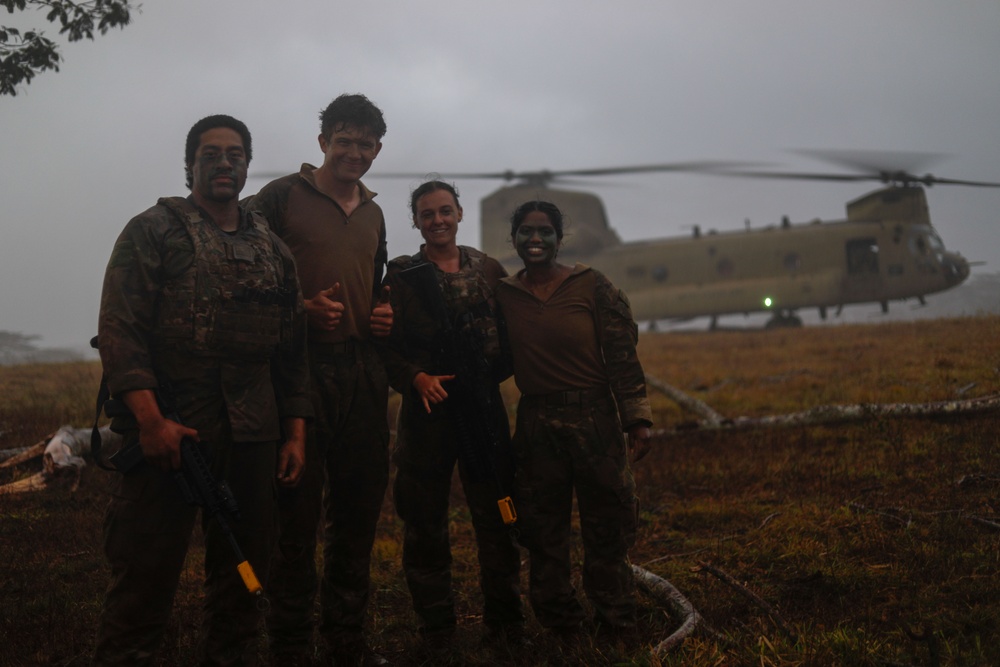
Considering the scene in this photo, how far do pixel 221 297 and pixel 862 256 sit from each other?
22.0 m

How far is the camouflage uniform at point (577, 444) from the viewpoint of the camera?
3.93 m

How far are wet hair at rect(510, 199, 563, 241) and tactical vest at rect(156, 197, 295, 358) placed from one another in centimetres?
147

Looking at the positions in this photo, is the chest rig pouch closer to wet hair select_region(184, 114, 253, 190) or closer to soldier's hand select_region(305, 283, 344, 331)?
soldier's hand select_region(305, 283, 344, 331)

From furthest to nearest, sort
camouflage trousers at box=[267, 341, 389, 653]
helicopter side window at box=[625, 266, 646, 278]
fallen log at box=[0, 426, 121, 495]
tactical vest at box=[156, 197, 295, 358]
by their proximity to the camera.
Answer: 1. helicopter side window at box=[625, 266, 646, 278]
2. fallen log at box=[0, 426, 121, 495]
3. camouflage trousers at box=[267, 341, 389, 653]
4. tactical vest at box=[156, 197, 295, 358]

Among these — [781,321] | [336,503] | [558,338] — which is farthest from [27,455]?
[781,321]

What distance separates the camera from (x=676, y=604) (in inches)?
162

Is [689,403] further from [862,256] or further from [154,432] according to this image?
[862,256]

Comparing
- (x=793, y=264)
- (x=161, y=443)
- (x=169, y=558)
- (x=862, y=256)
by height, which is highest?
(x=862, y=256)

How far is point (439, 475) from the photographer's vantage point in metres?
4.05

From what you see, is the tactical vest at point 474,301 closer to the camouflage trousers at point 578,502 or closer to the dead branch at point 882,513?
the camouflage trousers at point 578,502

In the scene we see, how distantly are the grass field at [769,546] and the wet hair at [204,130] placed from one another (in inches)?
95.9

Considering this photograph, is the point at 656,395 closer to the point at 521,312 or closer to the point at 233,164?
the point at 521,312

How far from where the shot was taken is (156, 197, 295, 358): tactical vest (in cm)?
304

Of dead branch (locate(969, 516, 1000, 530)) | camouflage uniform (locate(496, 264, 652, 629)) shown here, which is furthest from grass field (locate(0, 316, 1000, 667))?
camouflage uniform (locate(496, 264, 652, 629))
